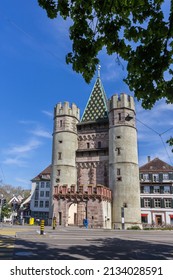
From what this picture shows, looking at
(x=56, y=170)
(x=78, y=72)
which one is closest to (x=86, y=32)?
(x=78, y=72)

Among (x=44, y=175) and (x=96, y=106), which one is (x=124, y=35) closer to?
(x=96, y=106)

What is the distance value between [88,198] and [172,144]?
2654cm

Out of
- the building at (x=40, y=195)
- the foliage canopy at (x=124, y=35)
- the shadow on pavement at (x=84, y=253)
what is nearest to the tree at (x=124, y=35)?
the foliage canopy at (x=124, y=35)

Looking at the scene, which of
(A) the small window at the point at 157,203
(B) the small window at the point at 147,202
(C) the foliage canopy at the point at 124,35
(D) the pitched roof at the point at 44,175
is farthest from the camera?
(D) the pitched roof at the point at 44,175

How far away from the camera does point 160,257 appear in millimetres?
10055

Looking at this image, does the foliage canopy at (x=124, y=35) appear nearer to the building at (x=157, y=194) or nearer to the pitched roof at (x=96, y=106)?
the pitched roof at (x=96, y=106)

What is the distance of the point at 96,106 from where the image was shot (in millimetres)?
49844

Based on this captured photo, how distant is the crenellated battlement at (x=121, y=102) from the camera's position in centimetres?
Answer: 4244

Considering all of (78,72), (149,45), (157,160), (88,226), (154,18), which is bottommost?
(88,226)

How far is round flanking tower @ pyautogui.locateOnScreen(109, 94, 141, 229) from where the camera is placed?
37844 millimetres

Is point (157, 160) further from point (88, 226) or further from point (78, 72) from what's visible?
point (78, 72)

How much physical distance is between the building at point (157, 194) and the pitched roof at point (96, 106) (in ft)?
47.0

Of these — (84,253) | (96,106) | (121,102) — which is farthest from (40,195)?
(84,253)

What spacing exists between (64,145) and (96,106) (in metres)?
10.9
